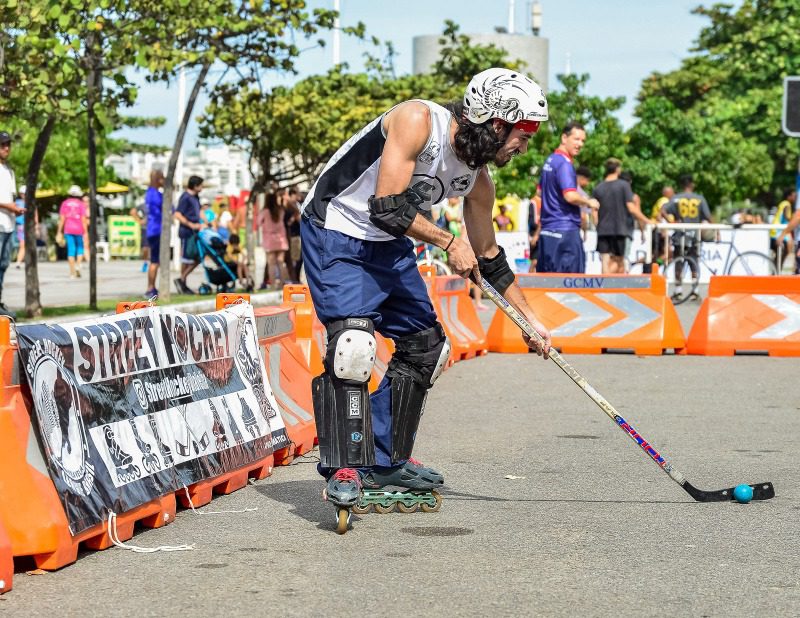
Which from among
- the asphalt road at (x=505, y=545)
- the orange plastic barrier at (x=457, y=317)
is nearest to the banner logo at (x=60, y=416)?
the asphalt road at (x=505, y=545)

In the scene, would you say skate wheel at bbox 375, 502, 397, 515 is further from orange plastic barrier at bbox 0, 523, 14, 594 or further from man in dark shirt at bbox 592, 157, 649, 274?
man in dark shirt at bbox 592, 157, 649, 274

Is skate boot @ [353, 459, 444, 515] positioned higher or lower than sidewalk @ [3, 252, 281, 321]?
higher

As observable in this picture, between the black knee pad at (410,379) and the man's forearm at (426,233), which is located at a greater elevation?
A: the man's forearm at (426,233)

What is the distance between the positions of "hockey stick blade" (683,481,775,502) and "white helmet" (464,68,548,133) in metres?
1.70

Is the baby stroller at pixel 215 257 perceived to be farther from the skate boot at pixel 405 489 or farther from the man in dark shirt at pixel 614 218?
the skate boot at pixel 405 489

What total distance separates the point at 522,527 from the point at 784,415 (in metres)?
4.09

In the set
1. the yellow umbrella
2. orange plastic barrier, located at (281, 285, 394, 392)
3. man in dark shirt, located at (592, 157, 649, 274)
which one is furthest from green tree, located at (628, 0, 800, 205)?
orange plastic barrier, located at (281, 285, 394, 392)

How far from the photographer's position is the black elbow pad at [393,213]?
17.5ft

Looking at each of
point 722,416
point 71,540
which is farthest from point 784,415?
point 71,540

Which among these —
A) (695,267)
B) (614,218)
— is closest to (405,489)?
(614,218)

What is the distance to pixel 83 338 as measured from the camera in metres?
5.14

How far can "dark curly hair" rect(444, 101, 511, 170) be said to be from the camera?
5438 millimetres

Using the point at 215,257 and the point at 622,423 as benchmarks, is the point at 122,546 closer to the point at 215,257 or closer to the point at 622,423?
the point at 622,423

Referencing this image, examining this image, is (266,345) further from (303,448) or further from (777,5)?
(777,5)
